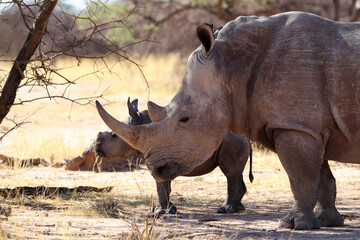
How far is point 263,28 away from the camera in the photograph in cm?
583

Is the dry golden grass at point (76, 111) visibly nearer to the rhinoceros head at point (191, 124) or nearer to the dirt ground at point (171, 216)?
the rhinoceros head at point (191, 124)

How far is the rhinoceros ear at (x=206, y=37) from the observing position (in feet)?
18.3

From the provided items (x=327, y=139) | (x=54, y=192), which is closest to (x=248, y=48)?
(x=327, y=139)

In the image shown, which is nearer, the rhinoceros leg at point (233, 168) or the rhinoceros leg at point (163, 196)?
the rhinoceros leg at point (163, 196)

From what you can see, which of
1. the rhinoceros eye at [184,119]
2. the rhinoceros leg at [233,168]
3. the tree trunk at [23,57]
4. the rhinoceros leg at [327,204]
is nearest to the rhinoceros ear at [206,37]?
the rhinoceros eye at [184,119]

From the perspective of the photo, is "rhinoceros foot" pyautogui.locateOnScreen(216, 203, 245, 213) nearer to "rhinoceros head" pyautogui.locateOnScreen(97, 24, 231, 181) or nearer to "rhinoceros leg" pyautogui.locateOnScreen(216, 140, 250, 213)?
"rhinoceros leg" pyautogui.locateOnScreen(216, 140, 250, 213)

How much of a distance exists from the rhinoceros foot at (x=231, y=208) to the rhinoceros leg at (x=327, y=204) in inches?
47.5

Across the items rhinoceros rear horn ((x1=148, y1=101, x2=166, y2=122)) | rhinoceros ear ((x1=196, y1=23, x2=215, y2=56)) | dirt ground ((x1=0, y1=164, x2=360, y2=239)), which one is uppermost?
rhinoceros ear ((x1=196, y1=23, x2=215, y2=56))

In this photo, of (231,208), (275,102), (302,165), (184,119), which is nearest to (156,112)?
(184,119)

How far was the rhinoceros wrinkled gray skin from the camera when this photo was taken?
551 cm

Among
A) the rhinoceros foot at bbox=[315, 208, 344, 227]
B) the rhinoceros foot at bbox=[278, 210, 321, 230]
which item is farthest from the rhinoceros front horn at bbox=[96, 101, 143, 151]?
the rhinoceros foot at bbox=[315, 208, 344, 227]

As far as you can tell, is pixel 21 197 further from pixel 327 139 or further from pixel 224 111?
pixel 327 139

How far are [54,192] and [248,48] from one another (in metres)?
3.43

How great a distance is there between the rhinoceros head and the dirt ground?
614 mm
